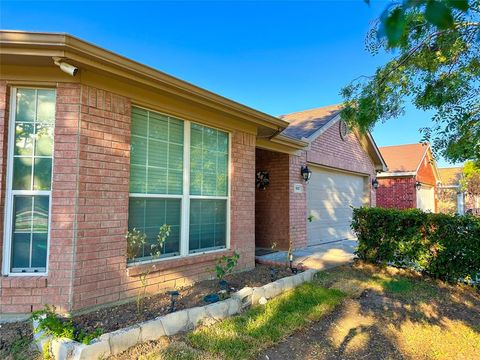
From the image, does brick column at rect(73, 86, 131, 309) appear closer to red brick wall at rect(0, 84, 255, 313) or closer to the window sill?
red brick wall at rect(0, 84, 255, 313)

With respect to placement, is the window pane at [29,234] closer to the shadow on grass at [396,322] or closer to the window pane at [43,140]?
the window pane at [43,140]

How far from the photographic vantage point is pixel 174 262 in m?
4.99

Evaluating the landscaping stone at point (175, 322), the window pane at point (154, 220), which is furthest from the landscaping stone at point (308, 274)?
the landscaping stone at point (175, 322)

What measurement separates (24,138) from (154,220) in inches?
79.2

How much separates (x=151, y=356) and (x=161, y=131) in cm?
317

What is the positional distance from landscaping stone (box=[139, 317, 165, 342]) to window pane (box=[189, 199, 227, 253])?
6.58ft

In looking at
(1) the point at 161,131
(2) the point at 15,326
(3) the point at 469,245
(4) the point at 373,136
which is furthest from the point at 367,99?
(4) the point at 373,136

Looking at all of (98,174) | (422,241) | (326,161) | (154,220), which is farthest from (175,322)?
(326,161)

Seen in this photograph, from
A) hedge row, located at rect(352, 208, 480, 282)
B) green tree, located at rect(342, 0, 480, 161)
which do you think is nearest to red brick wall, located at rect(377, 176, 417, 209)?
hedge row, located at rect(352, 208, 480, 282)

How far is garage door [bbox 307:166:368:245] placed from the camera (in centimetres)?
999

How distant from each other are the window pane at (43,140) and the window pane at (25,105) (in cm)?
16

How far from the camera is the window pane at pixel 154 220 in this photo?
466 centimetres

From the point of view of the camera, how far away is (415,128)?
667 centimetres

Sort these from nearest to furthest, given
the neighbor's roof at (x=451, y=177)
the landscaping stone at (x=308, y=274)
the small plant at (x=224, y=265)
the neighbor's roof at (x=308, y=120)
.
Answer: the small plant at (x=224, y=265)
the landscaping stone at (x=308, y=274)
the neighbor's roof at (x=308, y=120)
the neighbor's roof at (x=451, y=177)
